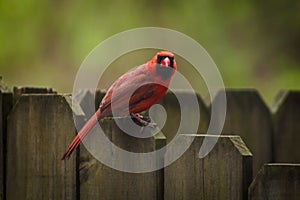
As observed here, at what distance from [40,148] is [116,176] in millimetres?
284

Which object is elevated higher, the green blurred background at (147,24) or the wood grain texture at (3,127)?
the green blurred background at (147,24)

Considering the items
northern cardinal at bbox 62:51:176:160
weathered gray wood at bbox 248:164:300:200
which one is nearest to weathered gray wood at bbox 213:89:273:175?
northern cardinal at bbox 62:51:176:160

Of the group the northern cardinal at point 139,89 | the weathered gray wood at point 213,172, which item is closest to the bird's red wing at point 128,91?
the northern cardinal at point 139,89

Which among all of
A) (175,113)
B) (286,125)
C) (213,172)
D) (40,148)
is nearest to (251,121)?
(286,125)

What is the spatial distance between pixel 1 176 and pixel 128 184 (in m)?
0.45

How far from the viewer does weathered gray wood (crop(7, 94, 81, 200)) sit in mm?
3098

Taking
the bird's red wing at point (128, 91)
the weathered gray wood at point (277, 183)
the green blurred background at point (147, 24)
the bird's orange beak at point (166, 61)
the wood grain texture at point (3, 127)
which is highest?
the green blurred background at point (147, 24)

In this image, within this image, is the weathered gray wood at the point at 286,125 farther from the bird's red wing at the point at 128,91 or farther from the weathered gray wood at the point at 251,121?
the bird's red wing at the point at 128,91

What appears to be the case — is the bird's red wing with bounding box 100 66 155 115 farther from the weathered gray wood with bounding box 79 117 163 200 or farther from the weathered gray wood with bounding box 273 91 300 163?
the weathered gray wood with bounding box 273 91 300 163

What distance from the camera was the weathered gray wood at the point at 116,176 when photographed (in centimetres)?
296

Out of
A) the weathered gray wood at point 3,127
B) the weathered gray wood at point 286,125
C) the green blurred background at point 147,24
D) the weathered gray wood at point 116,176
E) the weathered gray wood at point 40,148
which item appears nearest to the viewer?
the weathered gray wood at point 116,176

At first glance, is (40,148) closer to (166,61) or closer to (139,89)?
(139,89)

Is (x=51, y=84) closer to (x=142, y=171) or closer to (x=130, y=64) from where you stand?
(x=130, y=64)

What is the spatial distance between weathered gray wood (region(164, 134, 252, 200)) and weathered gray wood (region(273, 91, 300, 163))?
1.30m
